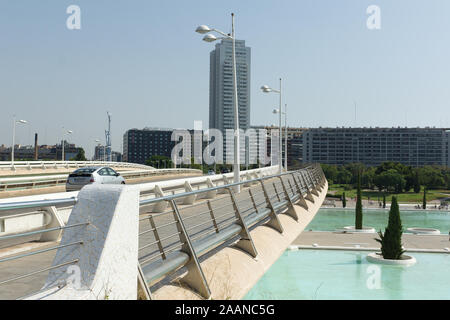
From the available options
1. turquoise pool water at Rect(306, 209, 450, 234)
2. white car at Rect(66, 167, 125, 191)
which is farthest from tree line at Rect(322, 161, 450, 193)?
white car at Rect(66, 167, 125, 191)

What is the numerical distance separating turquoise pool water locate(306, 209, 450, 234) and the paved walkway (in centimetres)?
1036

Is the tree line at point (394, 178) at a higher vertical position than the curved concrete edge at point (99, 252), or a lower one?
lower

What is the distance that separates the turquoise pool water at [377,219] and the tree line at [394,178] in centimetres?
4777

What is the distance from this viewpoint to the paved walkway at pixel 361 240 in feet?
150

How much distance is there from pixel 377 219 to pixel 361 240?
30.4m

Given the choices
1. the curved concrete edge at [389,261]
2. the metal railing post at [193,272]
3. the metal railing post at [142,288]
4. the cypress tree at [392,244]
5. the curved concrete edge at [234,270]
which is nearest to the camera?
the metal railing post at [142,288]

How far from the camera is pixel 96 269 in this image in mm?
4031

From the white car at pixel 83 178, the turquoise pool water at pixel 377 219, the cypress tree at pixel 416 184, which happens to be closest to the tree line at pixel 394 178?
the cypress tree at pixel 416 184

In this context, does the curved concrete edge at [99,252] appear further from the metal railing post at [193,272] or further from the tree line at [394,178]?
the tree line at [394,178]

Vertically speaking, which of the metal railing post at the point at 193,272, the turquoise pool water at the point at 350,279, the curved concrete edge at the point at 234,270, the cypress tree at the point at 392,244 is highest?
the metal railing post at the point at 193,272

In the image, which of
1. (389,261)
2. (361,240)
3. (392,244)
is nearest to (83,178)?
(389,261)

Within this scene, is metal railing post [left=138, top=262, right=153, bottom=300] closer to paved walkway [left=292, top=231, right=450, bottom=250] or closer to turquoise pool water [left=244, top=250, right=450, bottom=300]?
turquoise pool water [left=244, top=250, right=450, bottom=300]

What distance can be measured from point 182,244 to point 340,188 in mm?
155513
